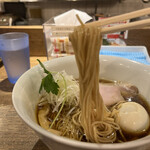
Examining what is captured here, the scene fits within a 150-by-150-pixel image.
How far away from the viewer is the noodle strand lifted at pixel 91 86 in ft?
1.82

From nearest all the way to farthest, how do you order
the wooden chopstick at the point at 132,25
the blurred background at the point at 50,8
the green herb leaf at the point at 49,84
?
1. the wooden chopstick at the point at 132,25
2. the green herb leaf at the point at 49,84
3. the blurred background at the point at 50,8

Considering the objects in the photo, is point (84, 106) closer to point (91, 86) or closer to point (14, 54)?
point (91, 86)

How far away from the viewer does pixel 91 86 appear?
0.61m

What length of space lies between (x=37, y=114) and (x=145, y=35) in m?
1.59

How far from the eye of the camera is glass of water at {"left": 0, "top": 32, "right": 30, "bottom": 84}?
1180 millimetres

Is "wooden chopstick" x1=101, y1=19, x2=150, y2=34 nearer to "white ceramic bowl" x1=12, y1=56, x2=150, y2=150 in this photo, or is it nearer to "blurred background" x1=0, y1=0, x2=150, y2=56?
"white ceramic bowl" x1=12, y1=56, x2=150, y2=150

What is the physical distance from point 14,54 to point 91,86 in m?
0.82

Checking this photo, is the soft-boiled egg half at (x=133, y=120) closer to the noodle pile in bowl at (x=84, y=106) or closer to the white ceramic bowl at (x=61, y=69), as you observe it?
the noodle pile in bowl at (x=84, y=106)

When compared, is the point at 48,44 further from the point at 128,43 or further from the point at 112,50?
the point at 128,43

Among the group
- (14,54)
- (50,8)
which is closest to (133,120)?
(14,54)

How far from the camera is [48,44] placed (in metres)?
1.66

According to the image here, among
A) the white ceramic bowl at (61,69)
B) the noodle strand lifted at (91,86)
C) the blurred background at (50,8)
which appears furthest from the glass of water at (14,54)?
the blurred background at (50,8)

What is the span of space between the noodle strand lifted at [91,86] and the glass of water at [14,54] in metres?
0.77

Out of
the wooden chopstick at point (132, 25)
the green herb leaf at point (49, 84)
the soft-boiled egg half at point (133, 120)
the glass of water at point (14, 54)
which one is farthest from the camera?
the glass of water at point (14, 54)
